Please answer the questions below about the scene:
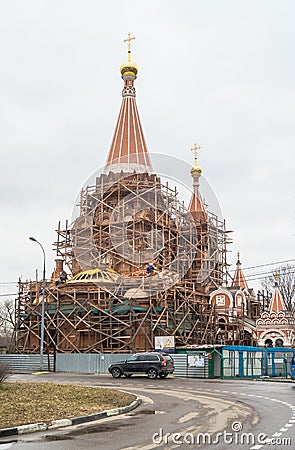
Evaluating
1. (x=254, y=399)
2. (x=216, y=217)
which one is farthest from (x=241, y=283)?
(x=254, y=399)

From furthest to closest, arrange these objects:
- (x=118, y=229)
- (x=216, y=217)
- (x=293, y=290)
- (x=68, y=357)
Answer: (x=293, y=290), (x=216, y=217), (x=118, y=229), (x=68, y=357)

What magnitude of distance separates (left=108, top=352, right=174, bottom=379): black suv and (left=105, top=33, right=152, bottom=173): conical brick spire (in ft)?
83.5

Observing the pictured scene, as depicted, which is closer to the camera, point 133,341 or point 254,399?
point 254,399

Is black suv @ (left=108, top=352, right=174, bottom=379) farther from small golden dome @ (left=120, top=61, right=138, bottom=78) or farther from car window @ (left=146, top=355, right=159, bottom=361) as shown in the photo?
small golden dome @ (left=120, top=61, right=138, bottom=78)

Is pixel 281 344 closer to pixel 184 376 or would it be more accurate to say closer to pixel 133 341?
pixel 133 341

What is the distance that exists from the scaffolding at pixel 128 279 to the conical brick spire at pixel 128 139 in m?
1.30

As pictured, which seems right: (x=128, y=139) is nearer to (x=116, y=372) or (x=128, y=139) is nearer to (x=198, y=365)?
(x=198, y=365)

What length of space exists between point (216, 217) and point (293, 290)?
17.5 metres

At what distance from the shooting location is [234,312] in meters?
54.2

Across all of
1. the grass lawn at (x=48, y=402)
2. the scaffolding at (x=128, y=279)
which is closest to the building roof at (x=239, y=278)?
the scaffolding at (x=128, y=279)

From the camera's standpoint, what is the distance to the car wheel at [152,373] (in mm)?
28047

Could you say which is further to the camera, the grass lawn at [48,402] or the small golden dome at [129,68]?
the small golden dome at [129,68]

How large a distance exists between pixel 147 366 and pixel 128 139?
29245mm

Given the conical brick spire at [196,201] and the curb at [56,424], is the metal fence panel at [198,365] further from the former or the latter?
the conical brick spire at [196,201]
